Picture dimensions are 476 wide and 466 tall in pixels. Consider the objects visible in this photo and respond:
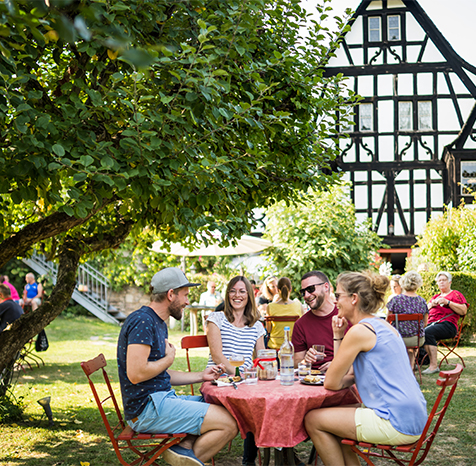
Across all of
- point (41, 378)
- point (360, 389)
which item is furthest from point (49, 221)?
point (41, 378)

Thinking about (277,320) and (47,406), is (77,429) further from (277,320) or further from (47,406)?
(277,320)

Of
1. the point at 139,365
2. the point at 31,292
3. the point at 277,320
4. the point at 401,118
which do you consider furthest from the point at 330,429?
the point at 401,118

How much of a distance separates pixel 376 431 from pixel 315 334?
1.31 metres

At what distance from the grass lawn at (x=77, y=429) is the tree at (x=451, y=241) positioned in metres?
5.08

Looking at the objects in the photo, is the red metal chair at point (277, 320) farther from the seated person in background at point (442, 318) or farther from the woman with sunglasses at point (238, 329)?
the seated person in background at point (442, 318)

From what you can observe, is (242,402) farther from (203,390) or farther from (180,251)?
(180,251)

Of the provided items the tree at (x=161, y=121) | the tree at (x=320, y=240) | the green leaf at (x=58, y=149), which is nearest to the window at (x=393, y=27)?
the tree at (x=320, y=240)

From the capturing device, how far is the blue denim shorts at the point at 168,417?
10.3ft

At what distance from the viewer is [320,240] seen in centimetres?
1191

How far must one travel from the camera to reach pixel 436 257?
14672 mm

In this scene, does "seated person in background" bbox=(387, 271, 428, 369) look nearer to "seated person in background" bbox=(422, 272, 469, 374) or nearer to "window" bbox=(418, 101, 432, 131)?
"seated person in background" bbox=(422, 272, 469, 374)

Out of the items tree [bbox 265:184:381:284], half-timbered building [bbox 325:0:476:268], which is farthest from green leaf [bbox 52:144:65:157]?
half-timbered building [bbox 325:0:476:268]

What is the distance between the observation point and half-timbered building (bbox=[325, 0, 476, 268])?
62.7 feet

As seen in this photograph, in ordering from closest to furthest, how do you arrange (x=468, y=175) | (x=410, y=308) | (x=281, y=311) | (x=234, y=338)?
(x=234, y=338) → (x=281, y=311) → (x=410, y=308) → (x=468, y=175)
